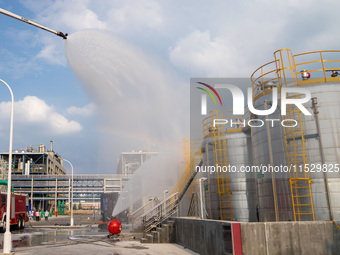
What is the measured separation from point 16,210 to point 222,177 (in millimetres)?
20476

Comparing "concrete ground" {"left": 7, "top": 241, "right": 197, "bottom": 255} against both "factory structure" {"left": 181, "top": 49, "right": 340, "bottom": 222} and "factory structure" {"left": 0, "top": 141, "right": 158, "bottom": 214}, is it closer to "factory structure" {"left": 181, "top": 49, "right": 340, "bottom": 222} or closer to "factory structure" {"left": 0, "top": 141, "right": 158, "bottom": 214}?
"factory structure" {"left": 181, "top": 49, "right": 340, "bottom": 222}

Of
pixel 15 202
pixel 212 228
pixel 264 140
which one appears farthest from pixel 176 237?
pixel 15 202

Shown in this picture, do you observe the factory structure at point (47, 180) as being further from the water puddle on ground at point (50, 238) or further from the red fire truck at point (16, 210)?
the water puddle on ground at point (50, 238)

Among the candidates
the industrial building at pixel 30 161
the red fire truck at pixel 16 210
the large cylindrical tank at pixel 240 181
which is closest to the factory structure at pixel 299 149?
the large cylindrical tank at pixel 240 181

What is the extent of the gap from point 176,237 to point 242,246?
877 cm

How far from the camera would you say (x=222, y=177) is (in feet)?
65.9

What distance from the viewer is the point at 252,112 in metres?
15.2

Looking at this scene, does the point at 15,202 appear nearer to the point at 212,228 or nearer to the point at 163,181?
the point at 163,181

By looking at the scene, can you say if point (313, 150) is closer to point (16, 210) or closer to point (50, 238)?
point (50, 238)

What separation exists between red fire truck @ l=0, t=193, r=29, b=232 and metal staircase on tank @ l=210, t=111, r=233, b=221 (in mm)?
17735

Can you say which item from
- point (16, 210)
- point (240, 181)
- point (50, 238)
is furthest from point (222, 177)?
point (16, 210)

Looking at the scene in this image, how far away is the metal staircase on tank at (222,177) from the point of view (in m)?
19.7

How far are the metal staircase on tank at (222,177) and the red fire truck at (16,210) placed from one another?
17735 mm

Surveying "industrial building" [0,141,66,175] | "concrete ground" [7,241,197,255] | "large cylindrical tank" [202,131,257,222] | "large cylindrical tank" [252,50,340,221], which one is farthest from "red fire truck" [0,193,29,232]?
"industrial building" [0,141,66,175]
